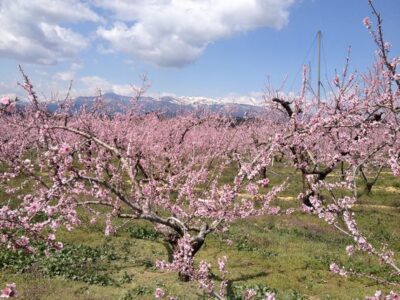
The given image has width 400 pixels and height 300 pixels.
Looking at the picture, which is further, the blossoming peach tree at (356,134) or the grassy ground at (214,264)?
the grassy ground at (214,264)

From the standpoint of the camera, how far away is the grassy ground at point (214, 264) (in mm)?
10914

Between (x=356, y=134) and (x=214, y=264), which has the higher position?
(x=356, y=134)

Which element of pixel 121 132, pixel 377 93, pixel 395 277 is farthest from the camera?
pixel 121 132

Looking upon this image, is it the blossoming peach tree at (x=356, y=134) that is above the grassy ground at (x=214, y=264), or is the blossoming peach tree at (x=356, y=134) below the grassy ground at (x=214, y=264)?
above

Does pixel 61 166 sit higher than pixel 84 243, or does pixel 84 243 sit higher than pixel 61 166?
pixel 61 166

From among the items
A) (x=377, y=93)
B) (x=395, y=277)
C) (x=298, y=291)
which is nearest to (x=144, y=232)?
(x=298, y=291)

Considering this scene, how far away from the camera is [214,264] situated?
13.7 m

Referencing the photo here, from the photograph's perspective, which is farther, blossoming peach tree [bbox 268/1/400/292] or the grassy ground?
the grassy ground

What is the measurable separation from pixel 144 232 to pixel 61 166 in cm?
1132

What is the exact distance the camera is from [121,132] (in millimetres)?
28266

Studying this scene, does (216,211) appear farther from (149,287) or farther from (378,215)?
(378,215)

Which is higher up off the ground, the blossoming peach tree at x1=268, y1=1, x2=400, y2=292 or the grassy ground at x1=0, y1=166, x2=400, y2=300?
the blossoming peach tree at x1=268, y1=1, x2=400, y2=292

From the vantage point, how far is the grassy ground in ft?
35.8

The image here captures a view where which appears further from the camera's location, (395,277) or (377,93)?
(377,93)
